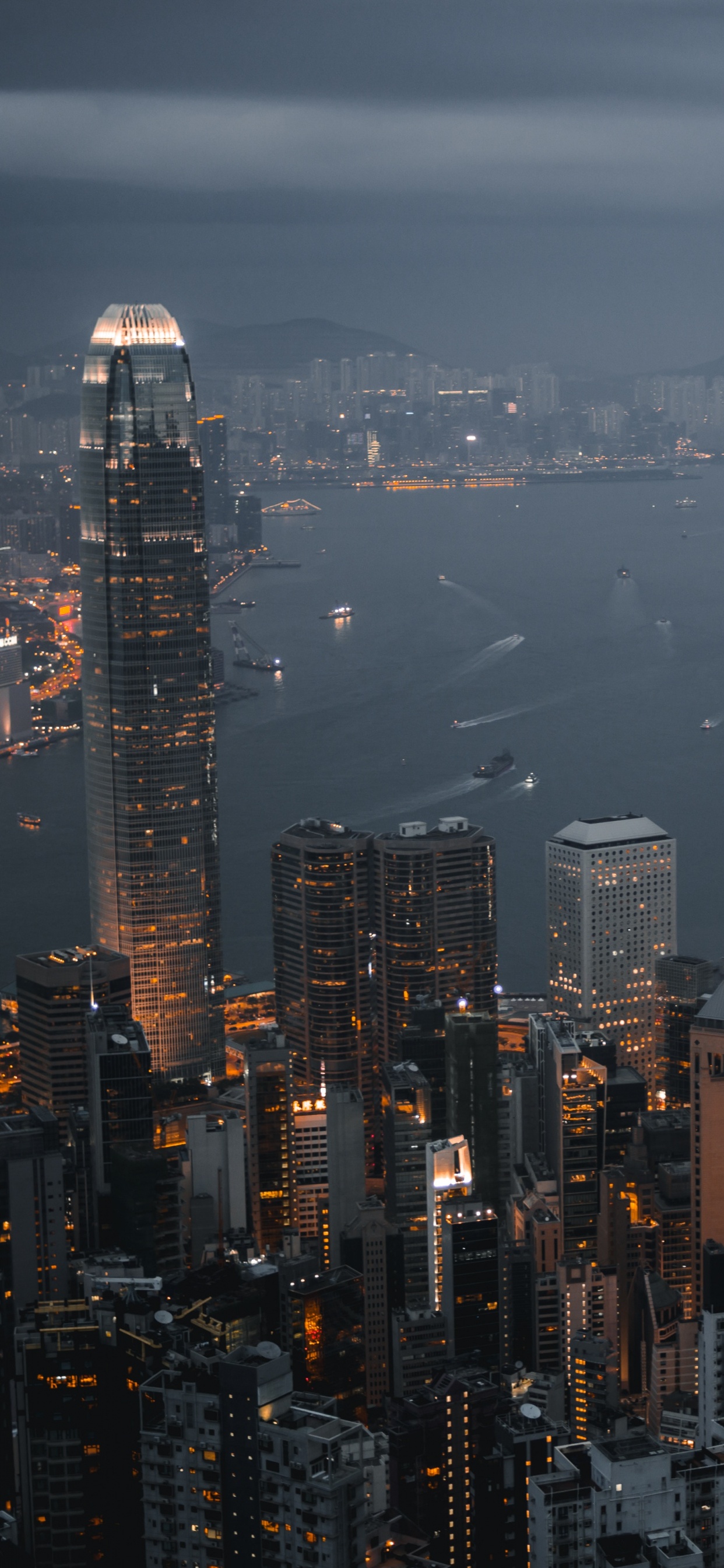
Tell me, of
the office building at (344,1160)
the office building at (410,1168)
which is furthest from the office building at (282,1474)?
the office building at (344,1160)

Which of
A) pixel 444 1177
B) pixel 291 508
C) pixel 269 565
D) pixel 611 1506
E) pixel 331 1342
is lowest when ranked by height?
pixel 331 1342

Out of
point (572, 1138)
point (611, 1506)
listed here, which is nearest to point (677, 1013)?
point (572, 1138)

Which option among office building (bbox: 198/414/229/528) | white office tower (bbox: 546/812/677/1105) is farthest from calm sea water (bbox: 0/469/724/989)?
office building (bbox: 198/414/229/528)

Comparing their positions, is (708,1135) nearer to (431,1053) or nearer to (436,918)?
(431,1053)

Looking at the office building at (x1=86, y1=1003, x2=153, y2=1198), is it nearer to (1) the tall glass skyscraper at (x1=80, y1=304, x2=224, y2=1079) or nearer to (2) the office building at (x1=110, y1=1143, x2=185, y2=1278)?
(2) the office building at (x1=110, y1=1143, x2=185, y2=1278)

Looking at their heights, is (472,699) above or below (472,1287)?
above

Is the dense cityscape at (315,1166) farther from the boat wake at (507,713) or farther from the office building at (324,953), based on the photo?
the boat wake at (507,713)

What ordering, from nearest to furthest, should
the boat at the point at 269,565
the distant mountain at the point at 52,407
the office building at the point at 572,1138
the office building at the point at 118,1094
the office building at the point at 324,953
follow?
the office building at the point at 572,1138 < the office building at the point at 118,1094 < the office building at the point at 324,953 < the distant mountain at the point at 52,407 < the boat at the point at 269,565

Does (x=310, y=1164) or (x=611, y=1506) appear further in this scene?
(x=310, y=1164)
